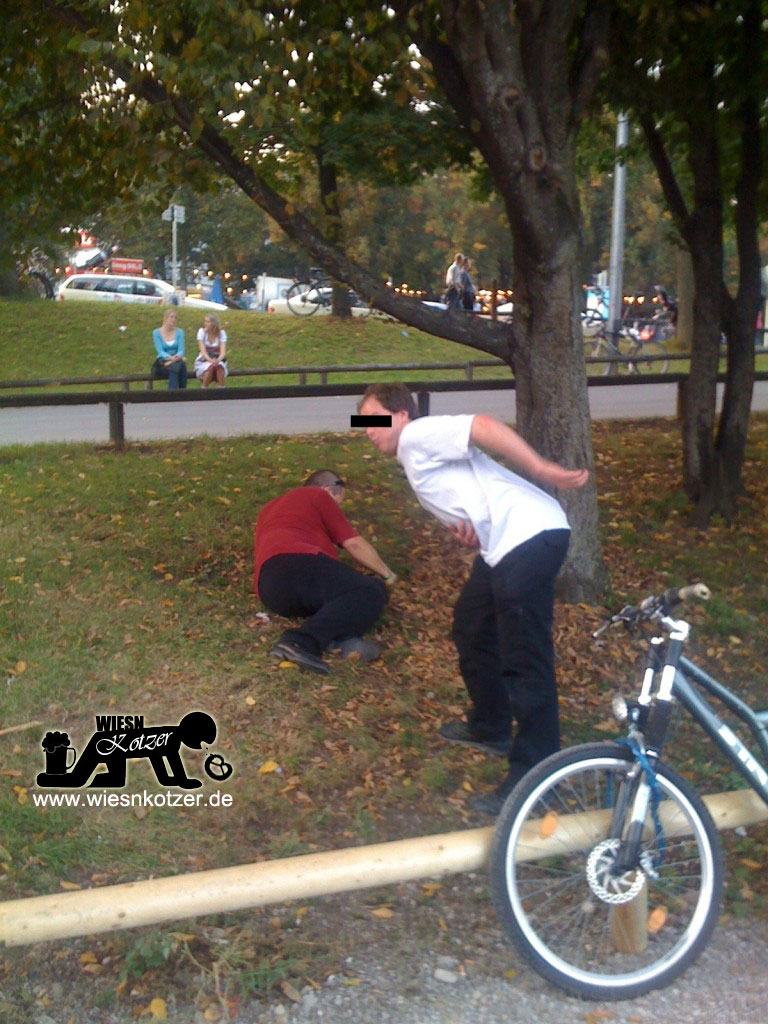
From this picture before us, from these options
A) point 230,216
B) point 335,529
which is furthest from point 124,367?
point 230,216

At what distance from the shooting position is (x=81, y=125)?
8352mm

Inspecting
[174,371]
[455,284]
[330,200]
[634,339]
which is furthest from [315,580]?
[634,339]

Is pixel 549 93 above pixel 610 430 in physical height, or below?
above

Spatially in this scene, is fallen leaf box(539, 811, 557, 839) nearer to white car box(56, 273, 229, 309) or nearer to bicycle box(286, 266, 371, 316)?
bicycle box(286, 266, 371, 316)

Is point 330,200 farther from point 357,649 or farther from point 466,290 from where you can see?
point 466,290

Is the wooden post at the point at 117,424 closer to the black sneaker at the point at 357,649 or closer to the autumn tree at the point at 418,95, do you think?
the autumn tree at the point at 418,95

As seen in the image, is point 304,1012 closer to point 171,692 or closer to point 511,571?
point 511,571

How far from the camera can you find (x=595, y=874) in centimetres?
393

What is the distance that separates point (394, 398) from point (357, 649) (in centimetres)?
202

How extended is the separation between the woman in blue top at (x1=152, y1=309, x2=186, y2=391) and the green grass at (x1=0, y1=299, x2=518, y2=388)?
5.58 meters

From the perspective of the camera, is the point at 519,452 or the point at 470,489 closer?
the point at 519,452

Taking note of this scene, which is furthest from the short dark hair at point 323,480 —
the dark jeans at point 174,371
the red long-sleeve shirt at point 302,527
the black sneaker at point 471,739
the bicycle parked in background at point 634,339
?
the bicycle parked in background at point 634,339

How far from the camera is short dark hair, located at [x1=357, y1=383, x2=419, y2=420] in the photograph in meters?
5.06

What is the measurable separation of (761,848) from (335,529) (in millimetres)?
3063
